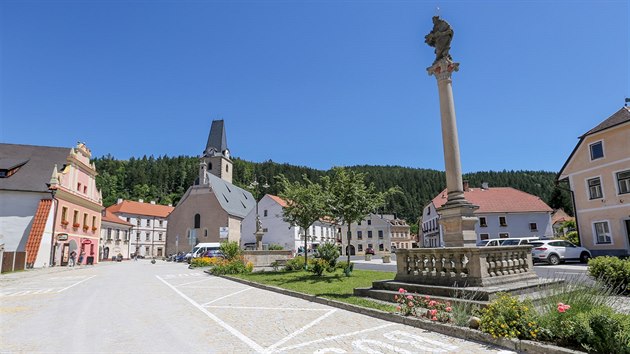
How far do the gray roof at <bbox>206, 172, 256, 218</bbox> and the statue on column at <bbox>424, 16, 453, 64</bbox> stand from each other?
54.7 metres

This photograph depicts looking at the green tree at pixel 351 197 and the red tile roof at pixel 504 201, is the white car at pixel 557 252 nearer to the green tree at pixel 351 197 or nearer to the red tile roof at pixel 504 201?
the green tree at pixel 351 197

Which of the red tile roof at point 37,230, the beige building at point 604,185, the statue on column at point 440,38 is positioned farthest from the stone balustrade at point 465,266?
the red tile roof at point 37,230

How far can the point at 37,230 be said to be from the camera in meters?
30.3

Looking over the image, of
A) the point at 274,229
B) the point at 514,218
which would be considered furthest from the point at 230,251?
the point at 514,218

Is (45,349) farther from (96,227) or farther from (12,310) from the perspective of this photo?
(96,227)

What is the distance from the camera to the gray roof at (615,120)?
24.8m

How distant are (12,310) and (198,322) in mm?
6074

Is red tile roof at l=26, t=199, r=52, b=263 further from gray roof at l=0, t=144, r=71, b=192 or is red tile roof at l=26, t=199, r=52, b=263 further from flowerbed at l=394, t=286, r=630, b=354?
flowerbed at l=394, t=286, r=630, b=354

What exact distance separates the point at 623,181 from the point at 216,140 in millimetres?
68671

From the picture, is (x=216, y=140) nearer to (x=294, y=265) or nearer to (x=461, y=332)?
(x=294, y=265)

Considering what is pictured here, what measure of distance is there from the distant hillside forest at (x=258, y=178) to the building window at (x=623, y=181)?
91262 millimetres

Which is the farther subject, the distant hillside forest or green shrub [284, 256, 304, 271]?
the distant hillside forest

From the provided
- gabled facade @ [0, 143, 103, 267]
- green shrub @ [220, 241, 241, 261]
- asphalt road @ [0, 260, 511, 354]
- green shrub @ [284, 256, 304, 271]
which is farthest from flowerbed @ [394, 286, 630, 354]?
gabled facade @ [0, 143, 103, 267]

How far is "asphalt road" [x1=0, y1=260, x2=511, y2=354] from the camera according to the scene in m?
6.28
